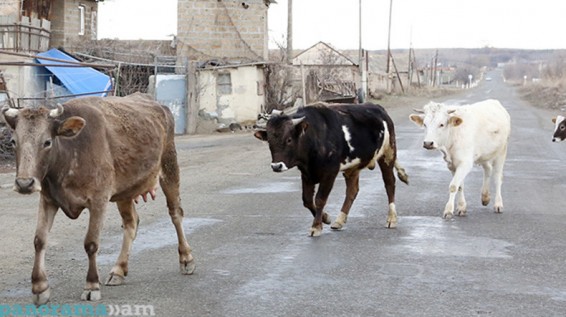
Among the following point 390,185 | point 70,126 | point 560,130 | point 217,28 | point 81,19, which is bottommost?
point 390,185

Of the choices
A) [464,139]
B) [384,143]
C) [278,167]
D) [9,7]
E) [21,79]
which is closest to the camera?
[278,167]

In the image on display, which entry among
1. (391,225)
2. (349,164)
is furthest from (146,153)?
(391,225)

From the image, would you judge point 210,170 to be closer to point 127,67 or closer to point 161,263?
point 161,263

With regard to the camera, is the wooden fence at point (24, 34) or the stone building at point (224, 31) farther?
the stone building at point (224, 31)

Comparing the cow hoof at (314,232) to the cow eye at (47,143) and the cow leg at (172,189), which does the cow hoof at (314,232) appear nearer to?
the cow leg at (172,189)

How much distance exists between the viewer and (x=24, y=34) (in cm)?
2916

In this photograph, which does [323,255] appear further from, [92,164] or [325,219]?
[92,164]

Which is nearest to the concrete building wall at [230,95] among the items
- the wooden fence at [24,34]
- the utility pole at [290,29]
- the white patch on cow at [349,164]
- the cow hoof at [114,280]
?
the wooden fence at [24,34]

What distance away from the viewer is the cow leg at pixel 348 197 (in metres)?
11.3

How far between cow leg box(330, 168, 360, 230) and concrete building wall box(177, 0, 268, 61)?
23566mm

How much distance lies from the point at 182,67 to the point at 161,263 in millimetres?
22532

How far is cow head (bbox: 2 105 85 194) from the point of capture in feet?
22.4

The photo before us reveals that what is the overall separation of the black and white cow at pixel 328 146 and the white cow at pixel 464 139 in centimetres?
97

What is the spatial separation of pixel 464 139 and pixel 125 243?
6.25 meters
